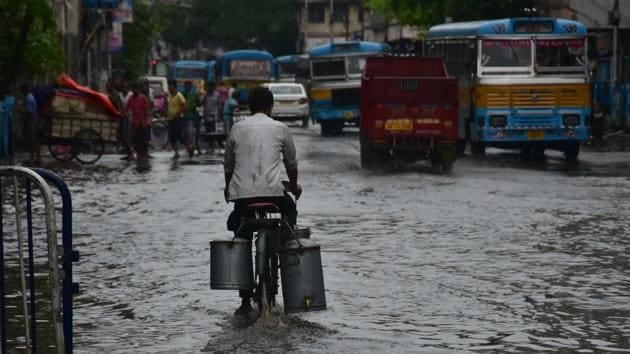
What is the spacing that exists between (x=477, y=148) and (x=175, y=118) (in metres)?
6.78

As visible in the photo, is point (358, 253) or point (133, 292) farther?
point (358, 253)

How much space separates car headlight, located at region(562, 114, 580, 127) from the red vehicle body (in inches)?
126

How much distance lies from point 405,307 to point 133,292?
2.41 metres

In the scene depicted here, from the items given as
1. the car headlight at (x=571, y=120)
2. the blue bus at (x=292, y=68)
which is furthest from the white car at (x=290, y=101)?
the car headlight at (x=571, y=120)

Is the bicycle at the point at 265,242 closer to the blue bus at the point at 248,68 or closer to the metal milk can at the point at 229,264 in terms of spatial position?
the metal milk can at the point at 229,264

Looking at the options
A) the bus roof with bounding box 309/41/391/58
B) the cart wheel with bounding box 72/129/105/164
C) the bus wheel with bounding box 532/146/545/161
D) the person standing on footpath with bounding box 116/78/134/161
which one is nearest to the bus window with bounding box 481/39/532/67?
the bus wheel with bounding box 532/146/545/161

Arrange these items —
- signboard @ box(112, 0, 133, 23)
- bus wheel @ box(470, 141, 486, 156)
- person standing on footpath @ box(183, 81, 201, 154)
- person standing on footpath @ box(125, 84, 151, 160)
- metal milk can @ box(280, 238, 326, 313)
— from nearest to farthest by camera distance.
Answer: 1. metal milk can @ box(280, 238, 326, 313)
2. person standing on footpath @ box(125, 84, 151, 160)
3. bus wheel @ box(470, 141, 486, 156)
4. person standing on footpath @ box(183, 81, 201, 154)
5. signboard @ box(112, 0, 133, 23)

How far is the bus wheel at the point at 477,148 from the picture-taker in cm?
3559

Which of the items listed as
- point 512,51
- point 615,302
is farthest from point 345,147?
point 615,302

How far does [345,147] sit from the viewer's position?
139ft

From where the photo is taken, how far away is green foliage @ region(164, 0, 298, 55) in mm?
127875

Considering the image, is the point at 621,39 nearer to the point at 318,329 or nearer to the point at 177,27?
the point at 318,329

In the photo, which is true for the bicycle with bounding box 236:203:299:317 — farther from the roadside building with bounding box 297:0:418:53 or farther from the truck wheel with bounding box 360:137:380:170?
the roadside building with bounding box 297:0:418:53

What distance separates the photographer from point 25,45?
38.3m
